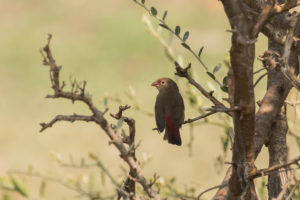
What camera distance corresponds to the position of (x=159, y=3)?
12102mm

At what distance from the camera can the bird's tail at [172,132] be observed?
11.1 feet

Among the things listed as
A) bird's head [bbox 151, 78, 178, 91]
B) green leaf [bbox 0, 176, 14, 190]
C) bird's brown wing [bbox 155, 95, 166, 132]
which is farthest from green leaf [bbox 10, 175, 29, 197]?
bird's head [bbox 151, 78, 178, 91]

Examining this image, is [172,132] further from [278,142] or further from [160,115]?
[278,142]

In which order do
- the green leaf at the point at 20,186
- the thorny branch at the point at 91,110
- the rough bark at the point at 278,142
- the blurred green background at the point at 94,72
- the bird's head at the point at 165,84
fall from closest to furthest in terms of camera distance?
the thorny branch at the point at 91,110 < the rough bark at the point at 278,142 < the green leaf at the point at 20,186 < the bird's head at the point at 165,84 < the blurred green background at the point at 94,72

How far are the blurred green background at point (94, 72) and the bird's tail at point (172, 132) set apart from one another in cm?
265

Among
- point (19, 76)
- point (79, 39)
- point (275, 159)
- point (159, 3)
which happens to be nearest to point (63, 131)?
point (19, 76)

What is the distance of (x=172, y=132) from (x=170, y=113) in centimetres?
16

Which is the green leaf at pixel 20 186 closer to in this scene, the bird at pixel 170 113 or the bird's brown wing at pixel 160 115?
the bird at pixel 170 113

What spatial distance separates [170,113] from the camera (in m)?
3.61

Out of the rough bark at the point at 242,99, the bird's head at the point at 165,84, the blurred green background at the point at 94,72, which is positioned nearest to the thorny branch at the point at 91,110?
the rough bark at the point at 242,99

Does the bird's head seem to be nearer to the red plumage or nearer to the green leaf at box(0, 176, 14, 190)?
the red plumage

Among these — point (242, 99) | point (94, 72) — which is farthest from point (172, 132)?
point (94, 72)

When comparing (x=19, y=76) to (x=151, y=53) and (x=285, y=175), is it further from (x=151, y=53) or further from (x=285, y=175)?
(x=285, y=175)

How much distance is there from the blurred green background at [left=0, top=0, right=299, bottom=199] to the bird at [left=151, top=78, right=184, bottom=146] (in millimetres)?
2247
